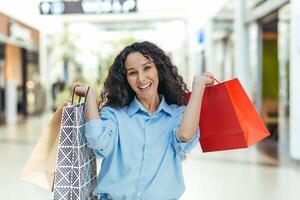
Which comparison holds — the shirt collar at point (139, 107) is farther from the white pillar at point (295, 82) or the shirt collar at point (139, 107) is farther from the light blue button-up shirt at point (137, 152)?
the white pillar at point (295, 82)

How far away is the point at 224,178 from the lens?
630cm

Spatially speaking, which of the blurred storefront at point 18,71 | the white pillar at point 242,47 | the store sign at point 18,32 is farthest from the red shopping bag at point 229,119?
the store sign at point 18,32

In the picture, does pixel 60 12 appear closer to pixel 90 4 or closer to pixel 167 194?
pixel 90 4

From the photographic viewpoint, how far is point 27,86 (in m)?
19.1

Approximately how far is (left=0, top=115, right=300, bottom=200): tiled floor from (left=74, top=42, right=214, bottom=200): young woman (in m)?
3.77

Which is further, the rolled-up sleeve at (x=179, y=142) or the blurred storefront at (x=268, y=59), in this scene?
the blurred storefront at (x=268, y=59)

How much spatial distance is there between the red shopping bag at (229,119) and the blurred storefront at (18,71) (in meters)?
14.0

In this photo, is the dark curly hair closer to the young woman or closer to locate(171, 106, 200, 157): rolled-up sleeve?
the young woman

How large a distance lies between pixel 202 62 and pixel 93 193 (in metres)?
18.8

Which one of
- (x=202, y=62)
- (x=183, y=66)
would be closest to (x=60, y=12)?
(x=202, y=62)

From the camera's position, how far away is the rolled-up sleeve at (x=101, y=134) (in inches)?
57.6

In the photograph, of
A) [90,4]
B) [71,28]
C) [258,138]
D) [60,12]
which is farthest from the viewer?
[71,28]

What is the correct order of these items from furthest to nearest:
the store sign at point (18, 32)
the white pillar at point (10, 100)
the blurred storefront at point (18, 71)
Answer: the store sign at point (18, 32)
the blurred storefront at point (18, 71)
the white pillar at point (10, 100)

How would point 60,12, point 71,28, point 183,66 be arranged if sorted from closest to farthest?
point 60,12
point 71,28
point 183,66
